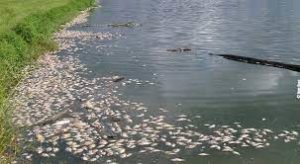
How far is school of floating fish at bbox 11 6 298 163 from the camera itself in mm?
21562

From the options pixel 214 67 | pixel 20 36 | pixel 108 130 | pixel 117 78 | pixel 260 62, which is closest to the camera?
pixel 108 130

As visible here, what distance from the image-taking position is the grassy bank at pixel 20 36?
770 inches

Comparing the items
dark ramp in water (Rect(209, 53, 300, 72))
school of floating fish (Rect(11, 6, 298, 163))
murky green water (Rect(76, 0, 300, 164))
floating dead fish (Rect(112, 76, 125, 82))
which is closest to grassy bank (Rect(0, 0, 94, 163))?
school of floating fish (Rect(11, 6, 298, 163))

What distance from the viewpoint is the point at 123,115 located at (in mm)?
26234

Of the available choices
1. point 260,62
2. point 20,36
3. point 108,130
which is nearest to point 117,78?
point 260,62

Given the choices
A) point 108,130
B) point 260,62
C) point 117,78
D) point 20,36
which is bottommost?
point 117,78

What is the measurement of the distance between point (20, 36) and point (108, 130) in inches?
862

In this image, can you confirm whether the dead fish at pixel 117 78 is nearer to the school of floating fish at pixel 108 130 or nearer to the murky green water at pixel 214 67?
the murky green water at pixel 214 67

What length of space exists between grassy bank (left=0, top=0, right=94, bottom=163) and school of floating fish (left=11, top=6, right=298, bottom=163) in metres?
1.47

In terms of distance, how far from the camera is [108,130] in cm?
2395

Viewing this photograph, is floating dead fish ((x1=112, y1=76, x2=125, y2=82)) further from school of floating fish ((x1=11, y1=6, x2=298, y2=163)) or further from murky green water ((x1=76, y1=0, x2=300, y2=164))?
school of floating fish ((x1=11, y1=6, x2=298, y2=163))

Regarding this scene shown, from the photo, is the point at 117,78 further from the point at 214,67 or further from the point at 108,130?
the point at 108,130

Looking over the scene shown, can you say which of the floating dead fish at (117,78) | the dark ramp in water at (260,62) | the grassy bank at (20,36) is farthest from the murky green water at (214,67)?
the grassy bank at (20,36)

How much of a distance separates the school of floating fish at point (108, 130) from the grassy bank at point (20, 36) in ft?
4.82
